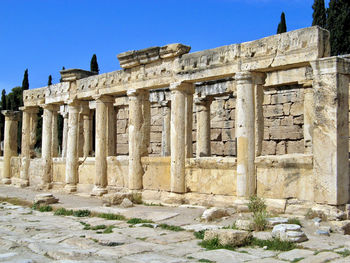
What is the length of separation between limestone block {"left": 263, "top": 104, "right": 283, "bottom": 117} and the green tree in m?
3.35

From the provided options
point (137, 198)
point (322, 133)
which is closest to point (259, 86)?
point (322, 133)

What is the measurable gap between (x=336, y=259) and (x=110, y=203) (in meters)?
6.47

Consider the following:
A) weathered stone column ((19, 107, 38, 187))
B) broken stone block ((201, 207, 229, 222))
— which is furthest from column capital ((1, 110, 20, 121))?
broken stone block ((201, 207, 229, 222))

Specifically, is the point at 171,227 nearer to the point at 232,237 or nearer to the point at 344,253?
the point at 232,237

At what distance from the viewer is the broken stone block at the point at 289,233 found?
6.57 m

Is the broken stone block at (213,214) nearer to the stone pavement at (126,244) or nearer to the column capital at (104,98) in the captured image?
the stone pavement at (126,244)

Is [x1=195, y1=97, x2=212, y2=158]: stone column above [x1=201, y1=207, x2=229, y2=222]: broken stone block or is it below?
above

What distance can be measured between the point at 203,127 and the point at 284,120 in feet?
10.2

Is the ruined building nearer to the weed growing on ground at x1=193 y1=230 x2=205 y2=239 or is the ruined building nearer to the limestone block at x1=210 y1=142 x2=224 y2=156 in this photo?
the limestone block at x1=210 y1=142 x2=224 y2=156

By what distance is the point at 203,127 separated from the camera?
1642 cm

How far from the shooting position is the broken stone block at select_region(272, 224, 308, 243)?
259 inches

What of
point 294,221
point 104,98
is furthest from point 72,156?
point 294,221

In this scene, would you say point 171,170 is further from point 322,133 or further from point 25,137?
point 25,137

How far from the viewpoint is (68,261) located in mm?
5699
